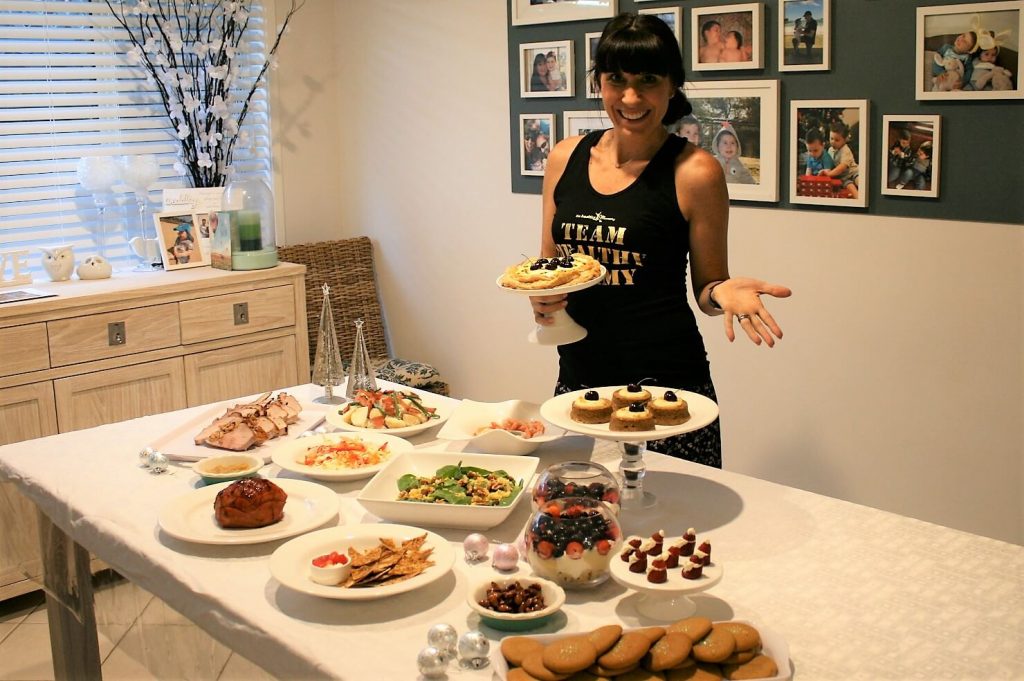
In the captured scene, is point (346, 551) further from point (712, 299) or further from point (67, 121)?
point (67, 121)

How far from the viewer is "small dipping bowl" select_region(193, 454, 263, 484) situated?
2064mm

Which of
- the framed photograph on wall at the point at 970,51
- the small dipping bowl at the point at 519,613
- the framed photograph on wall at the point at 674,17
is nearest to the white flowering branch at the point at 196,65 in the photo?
the framed photograph on wall at the point at 674,17

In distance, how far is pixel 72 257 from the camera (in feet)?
12.8

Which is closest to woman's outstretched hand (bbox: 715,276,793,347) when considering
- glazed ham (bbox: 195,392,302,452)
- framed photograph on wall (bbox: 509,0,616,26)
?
glazed ham (bbox: 195,392,302,452)

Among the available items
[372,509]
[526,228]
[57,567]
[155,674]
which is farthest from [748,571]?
[526,228]

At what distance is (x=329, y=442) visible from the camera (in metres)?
2.18

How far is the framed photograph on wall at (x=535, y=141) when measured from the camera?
398 cm

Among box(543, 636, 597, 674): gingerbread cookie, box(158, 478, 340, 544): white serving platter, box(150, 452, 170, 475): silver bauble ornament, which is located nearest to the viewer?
box(543, 636, 597, 674): gingerbread cookie

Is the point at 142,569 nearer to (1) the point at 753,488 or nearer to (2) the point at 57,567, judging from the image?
(2) the point at 57,567

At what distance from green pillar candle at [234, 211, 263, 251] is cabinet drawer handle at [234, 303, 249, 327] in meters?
0.22

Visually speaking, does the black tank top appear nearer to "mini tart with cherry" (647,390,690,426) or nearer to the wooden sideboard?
"mini tart with cherry" (647,390,690,426)

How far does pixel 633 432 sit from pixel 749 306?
355 mm

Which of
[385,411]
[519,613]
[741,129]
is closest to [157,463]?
[385,411]

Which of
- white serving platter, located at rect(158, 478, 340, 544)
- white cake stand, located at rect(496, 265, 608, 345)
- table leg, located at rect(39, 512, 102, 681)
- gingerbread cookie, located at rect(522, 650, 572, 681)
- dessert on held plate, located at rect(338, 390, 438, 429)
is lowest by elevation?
table leg, located at rect(39, 512, 102, 681)
